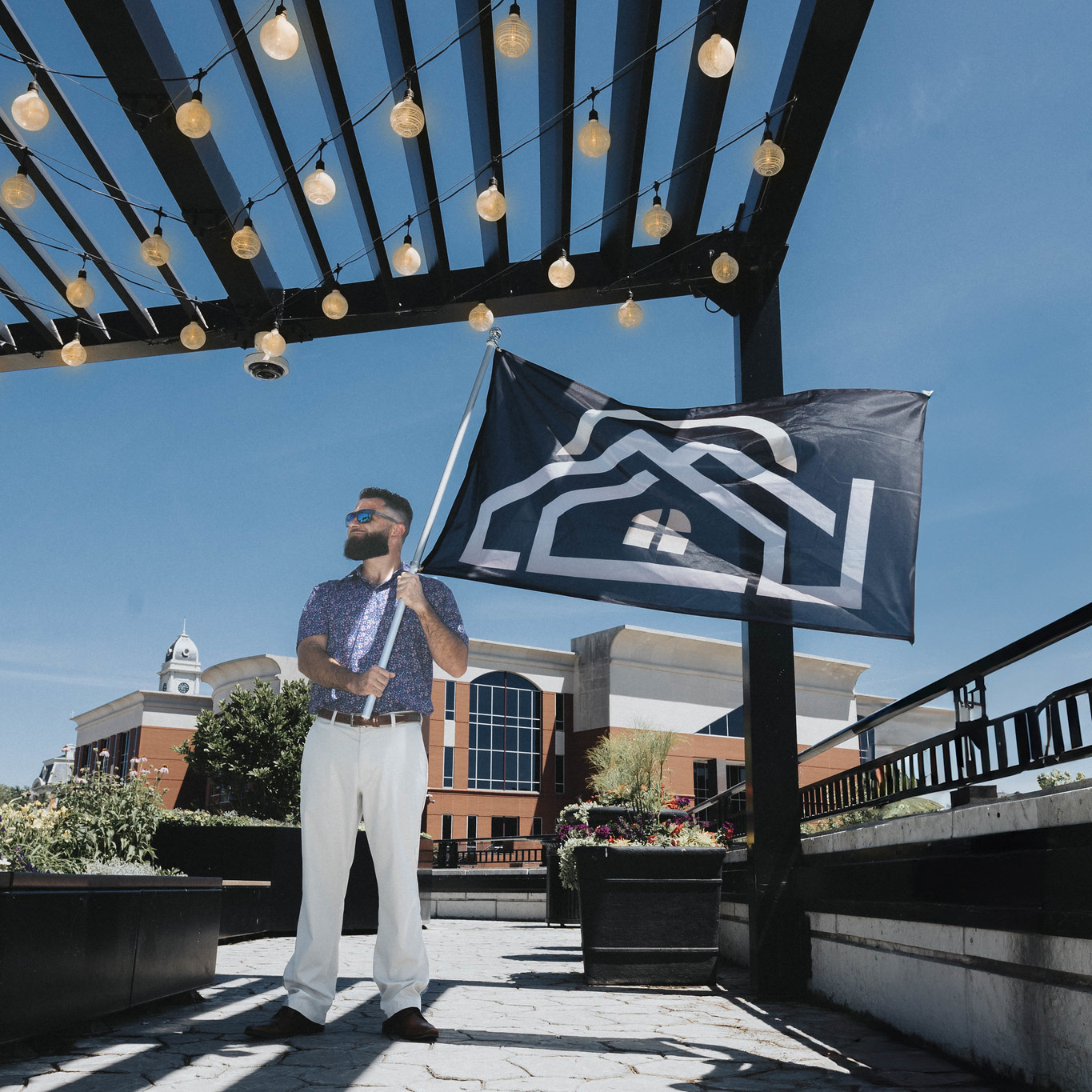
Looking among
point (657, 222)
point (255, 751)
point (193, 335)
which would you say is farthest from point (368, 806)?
point (255, 751)

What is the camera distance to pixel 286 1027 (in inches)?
152

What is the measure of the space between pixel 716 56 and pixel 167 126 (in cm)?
301

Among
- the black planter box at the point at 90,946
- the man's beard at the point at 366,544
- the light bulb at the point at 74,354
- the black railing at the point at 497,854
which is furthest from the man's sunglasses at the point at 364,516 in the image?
the black railing at the point at 497,854

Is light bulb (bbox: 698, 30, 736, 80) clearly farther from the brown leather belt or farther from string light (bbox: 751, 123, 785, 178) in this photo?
the brown leather belt

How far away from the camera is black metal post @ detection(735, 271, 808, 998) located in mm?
5516

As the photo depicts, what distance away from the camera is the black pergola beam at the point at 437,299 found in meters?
6.68

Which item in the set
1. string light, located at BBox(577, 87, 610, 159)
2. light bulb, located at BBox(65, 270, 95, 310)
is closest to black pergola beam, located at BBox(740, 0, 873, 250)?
string light, located at BBox(577, 87, 610, 159)

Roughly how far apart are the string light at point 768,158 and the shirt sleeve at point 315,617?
131 inches

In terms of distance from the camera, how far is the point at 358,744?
159 inches

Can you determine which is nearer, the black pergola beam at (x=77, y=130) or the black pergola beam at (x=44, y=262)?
the black pergola beam at (x=77, y=130)

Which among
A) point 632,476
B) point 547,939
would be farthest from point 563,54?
point 547,939

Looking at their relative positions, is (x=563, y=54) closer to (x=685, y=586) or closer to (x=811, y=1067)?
(x=685, y=586)

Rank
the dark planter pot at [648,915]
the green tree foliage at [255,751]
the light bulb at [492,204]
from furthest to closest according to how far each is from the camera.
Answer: the green tree foliage at [255,751] → the dark planter pot at [648,915] → the light bulb at [492,204]

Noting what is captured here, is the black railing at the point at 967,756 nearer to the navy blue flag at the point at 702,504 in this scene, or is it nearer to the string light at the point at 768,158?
the navy blue flag at the point at 702,504
